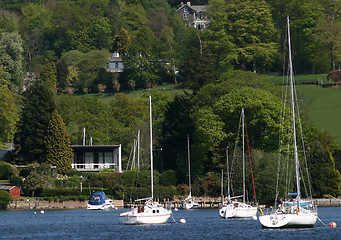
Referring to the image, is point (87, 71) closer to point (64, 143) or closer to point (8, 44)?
point (8, 44)

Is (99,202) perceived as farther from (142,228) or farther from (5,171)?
(142,228)

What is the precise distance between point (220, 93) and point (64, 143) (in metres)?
21.9

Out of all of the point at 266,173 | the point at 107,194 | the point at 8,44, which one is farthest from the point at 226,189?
the point at 8,44

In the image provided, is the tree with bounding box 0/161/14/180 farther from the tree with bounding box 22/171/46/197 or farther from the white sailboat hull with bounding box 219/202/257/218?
the white sailboat hull with bounding box 219/202/257/218

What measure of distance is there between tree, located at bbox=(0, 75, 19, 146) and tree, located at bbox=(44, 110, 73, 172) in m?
16.6

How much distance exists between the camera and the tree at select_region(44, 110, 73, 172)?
110500 mm

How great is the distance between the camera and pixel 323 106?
5507 inches

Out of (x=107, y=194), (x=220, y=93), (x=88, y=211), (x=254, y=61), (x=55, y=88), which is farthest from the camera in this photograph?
(x=55, y=88)

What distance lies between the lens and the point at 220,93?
375ft

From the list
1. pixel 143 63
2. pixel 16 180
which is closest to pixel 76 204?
pixel 16 180

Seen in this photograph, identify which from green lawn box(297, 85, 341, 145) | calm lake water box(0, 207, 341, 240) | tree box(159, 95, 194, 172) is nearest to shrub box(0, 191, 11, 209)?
calm lake water box(0, 207, 341, 240)

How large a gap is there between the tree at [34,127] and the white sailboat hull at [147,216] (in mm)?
38761

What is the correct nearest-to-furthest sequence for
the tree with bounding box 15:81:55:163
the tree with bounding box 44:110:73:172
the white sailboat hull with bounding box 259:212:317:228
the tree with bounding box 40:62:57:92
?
the white sailboat hull with bounding box 259:212:317:228 → the tree with bounding box 44:110:73:172 → the tree with bounding box 15:81:55:163 → the tree with bounding box 40:62:57:92

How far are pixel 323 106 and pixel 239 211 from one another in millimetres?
59561
